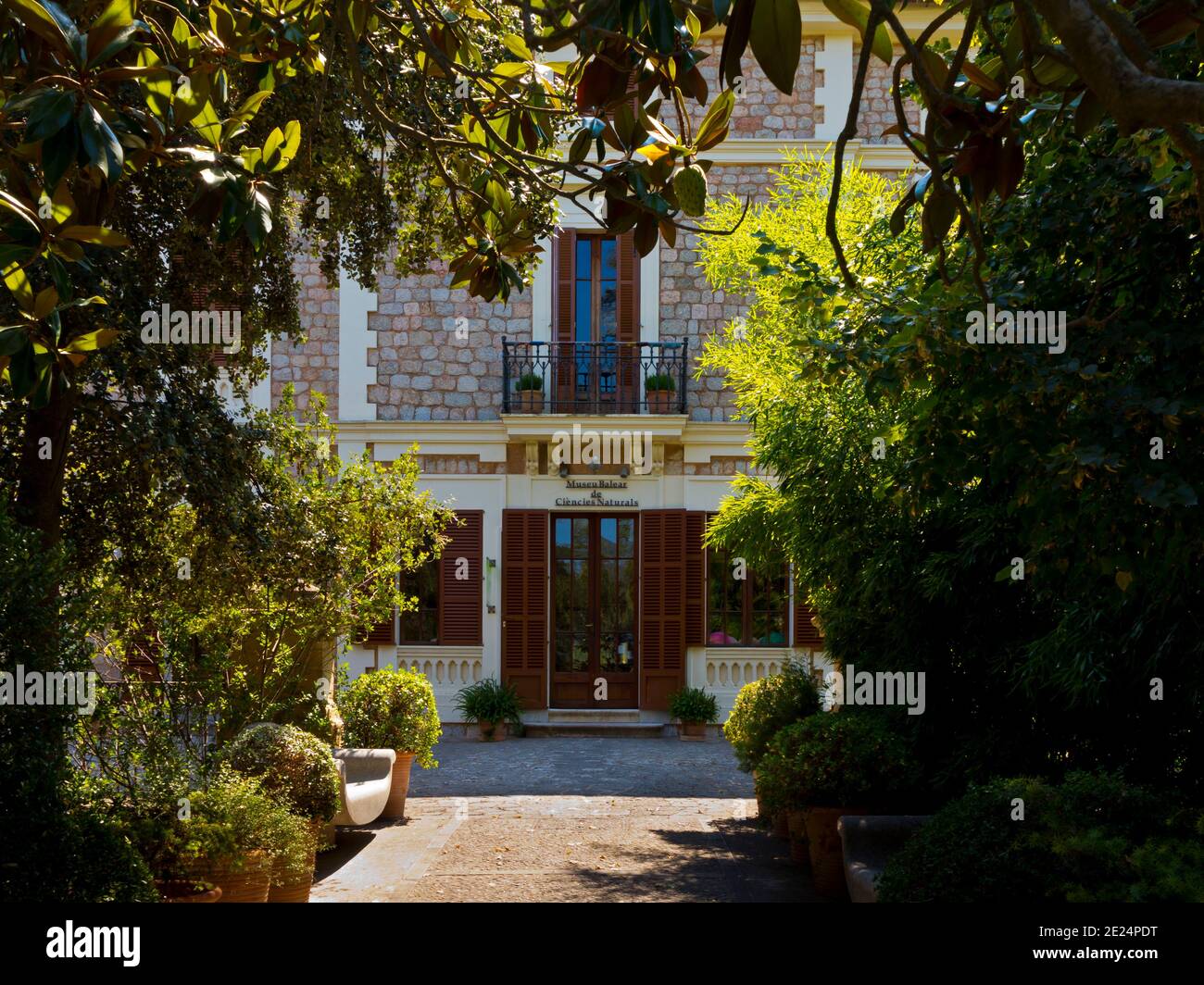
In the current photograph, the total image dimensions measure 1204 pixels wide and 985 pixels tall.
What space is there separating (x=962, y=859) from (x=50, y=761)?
3.26 m

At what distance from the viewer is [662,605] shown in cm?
1465

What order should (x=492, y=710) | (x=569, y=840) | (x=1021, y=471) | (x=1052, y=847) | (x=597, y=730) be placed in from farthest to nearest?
(x=597, y=730), (x=492, y=710), (x=569, y=840), (x=1021, y=471), (x=1052, y=847)

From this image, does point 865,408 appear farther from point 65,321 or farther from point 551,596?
point 551,596

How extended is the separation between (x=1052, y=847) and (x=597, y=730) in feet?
34.2

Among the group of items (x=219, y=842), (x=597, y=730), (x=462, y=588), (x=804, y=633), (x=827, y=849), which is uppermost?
(x=462, y=588)

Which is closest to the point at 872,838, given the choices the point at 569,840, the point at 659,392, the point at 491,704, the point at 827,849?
the point at 827,849

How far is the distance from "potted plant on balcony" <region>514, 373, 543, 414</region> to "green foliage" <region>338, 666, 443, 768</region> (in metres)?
6.11

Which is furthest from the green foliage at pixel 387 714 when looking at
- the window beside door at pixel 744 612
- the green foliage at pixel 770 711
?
the window beside door at pixel 744 612

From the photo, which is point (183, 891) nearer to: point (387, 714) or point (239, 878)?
point (239, 878)

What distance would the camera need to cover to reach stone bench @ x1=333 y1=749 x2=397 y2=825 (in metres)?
7.77

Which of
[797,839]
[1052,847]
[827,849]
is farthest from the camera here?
[797,839]

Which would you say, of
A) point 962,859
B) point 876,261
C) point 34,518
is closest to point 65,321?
point 34,518

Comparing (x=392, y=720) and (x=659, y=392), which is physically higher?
(x=659, y=392)

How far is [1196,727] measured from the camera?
4938mm
